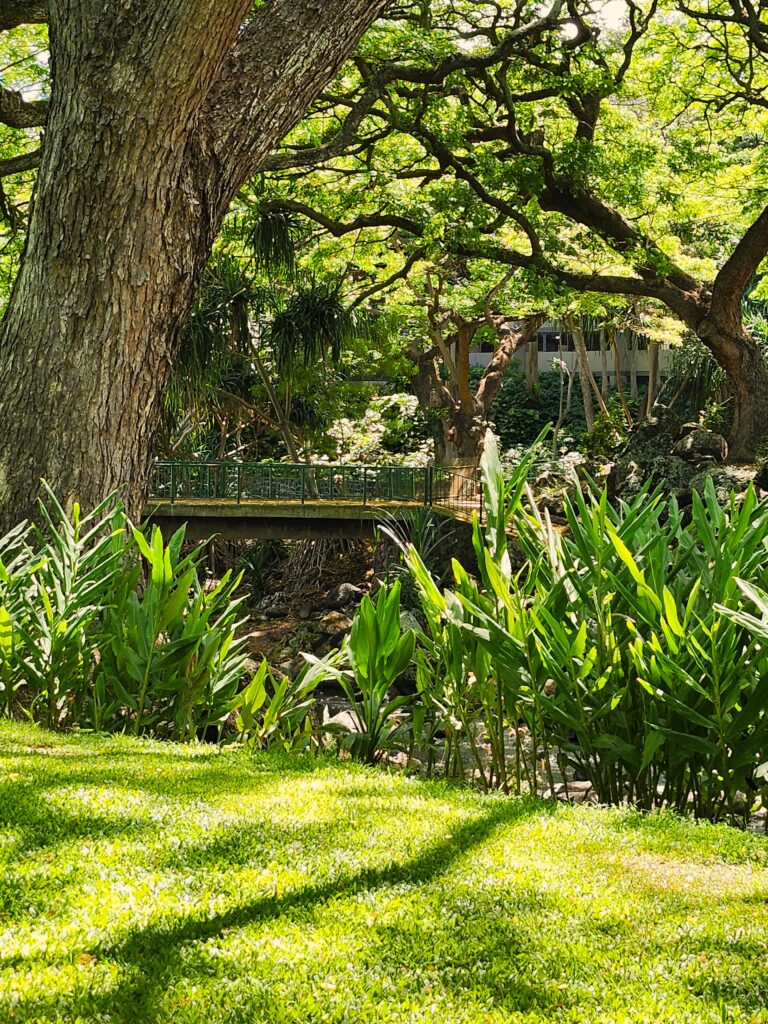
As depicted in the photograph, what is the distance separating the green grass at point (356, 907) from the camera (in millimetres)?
1771

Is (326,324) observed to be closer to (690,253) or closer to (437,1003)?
(690,253)

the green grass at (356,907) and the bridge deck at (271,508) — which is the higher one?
the bridge deck at (271,508)

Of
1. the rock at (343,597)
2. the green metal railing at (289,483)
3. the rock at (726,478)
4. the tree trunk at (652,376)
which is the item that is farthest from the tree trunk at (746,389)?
the tree trunk at (652,376)

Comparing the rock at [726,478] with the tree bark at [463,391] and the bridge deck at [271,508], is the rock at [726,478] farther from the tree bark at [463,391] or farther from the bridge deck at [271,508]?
the bridge deck at [271,508]

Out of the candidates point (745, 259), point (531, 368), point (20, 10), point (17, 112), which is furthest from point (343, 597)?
point (531, 368)

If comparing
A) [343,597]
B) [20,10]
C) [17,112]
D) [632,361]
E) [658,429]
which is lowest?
[343,597]

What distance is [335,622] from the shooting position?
1703 centimetres

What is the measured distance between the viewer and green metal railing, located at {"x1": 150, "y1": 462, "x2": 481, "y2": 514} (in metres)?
17.4

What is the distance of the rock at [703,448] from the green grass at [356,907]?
12.5 metres

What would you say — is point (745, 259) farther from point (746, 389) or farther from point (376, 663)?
point (376, 663)

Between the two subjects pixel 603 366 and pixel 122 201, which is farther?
pixel 603 366

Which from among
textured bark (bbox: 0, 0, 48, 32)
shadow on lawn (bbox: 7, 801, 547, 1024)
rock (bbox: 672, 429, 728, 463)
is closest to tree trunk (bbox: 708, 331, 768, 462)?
rock (bbox: 672, 429, 728, 463)

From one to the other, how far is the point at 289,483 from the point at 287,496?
232 mm

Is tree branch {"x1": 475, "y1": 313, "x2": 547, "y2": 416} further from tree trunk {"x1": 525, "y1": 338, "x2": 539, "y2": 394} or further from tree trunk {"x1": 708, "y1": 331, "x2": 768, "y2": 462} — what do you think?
tree trunk {"x1": 525, "y1": 338, "x2": 539, "y2": 394}
